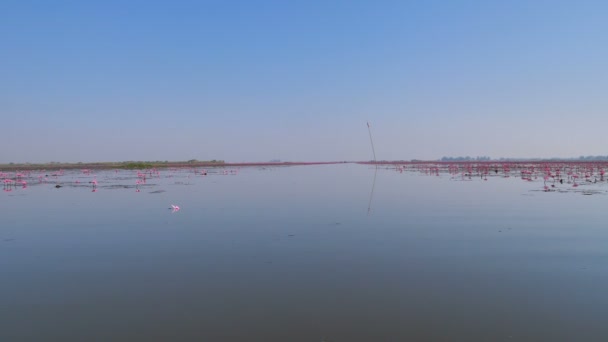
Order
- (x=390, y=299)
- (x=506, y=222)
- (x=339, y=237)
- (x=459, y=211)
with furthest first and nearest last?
(x=459, y=211), (x=506, y=222), (x=339, y=237), (x=390, y=299)

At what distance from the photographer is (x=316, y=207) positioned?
15.6m

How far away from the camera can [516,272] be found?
21.9 feet

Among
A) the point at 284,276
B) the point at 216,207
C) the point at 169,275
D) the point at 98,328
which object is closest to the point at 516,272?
the point at 284,276

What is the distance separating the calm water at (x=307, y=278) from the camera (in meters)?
4.73

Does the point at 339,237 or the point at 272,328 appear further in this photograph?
the point at 339,237

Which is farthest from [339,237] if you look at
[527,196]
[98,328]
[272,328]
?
[527,196]

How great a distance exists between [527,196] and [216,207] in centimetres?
1374

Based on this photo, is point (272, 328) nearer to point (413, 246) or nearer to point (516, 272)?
point (516, 272)

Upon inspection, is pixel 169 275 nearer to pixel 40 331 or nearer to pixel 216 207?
pixel 40 331

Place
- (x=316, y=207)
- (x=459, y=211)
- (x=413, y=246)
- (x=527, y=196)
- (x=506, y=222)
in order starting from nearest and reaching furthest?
(x=413, y=246) < (x=506, y=222) < (x=459, y=211) < (x=316, y=207) < (x=527, y=196)

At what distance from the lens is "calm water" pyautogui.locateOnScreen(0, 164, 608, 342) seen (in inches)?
186

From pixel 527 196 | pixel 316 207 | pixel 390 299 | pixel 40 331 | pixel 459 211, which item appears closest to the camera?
pixel 40 331

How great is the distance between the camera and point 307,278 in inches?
255

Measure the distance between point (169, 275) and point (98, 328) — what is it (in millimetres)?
1957
